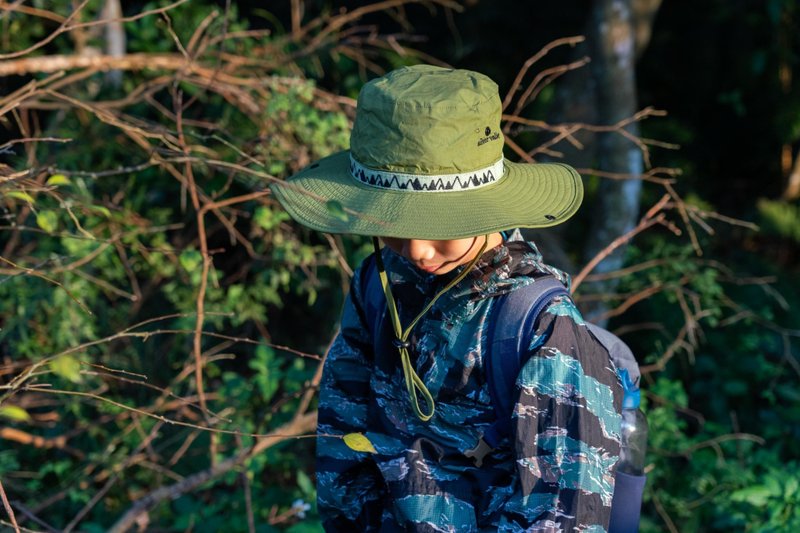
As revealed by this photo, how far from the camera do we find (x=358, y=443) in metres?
2.04

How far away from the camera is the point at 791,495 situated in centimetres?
305

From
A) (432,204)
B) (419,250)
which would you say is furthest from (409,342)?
(432,204)

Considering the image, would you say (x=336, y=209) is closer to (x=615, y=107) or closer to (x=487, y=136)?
(x=487, y=136)

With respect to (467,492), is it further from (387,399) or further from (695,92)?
(695,92)

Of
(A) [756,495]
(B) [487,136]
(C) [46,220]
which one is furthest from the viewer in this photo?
(A) [756,495]

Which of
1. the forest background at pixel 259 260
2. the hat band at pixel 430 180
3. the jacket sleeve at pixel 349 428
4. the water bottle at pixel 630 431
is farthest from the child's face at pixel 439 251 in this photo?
the forest background at pixel 259 260

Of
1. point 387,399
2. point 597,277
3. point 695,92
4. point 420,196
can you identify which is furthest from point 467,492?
point 695,92

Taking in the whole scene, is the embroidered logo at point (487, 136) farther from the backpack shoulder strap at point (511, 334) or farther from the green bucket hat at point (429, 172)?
the backpack shoulder strap at point (511, 334)

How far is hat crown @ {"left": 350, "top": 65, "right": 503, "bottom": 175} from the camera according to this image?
1739 mm

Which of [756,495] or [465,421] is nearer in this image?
[465,421]

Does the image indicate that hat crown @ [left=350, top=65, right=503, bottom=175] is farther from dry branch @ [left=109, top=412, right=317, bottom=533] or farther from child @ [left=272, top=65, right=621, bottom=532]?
dry branch @ [left=109, top=412, right=317, bottom=533]

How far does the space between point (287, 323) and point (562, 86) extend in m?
2.08

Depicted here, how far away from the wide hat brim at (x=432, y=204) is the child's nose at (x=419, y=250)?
0.09 m

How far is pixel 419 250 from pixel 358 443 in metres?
0.51
